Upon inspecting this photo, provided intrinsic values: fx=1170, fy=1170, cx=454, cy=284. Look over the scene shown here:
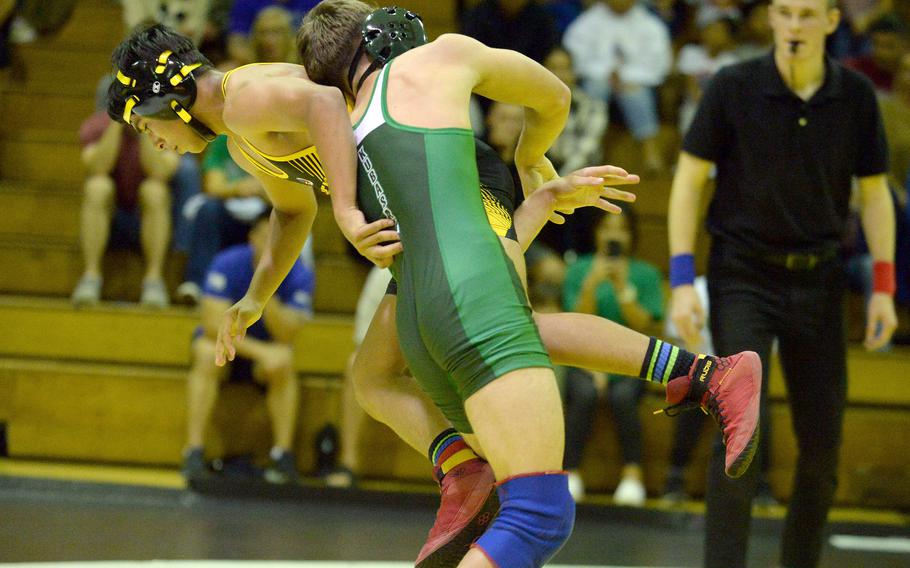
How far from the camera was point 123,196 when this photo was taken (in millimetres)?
6324

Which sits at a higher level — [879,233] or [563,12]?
[563,12]

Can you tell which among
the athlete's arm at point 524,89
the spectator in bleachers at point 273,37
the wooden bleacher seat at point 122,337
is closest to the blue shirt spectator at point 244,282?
the wooden bleacher seat at point 122,337

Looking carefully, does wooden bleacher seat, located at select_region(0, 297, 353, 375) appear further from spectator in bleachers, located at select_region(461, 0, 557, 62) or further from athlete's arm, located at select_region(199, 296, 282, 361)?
spectator in bleachers, located at select_region(461, 0, 557, 62)

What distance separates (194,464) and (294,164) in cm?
297

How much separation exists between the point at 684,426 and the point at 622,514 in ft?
1.76

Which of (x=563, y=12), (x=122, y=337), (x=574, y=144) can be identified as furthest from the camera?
(x=563, y=12)

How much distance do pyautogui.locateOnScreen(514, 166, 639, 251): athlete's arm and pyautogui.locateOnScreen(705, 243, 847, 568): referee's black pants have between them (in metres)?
0.83

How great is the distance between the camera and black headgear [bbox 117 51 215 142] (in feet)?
9.50

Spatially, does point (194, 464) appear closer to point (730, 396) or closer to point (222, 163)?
point (222, 163)

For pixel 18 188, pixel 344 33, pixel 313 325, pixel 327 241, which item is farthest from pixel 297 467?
pixel 344 33

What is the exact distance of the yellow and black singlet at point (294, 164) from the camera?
2.89 meters

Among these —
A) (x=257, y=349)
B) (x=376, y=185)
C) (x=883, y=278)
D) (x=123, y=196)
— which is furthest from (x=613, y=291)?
(x=376, y=185)

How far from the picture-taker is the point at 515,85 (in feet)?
9.12

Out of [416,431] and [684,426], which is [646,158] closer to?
[684,426]
